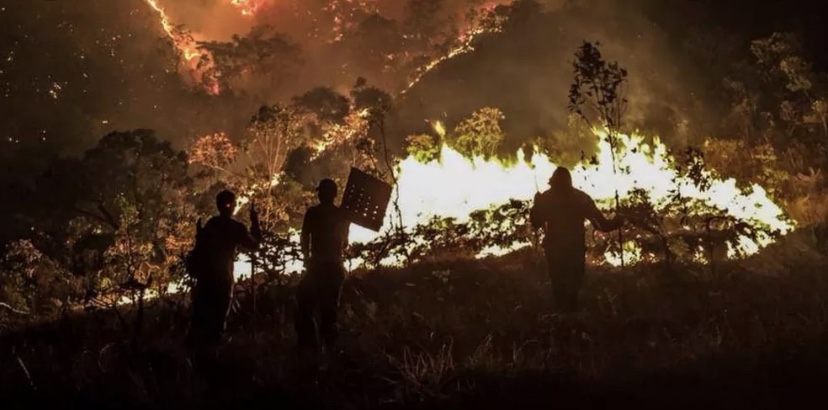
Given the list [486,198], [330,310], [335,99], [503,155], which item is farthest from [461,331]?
[335,99]

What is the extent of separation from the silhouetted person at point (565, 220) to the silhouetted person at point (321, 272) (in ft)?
7.41

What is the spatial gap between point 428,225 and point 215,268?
8.23 metres

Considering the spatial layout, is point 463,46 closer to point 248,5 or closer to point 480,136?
point 480,136

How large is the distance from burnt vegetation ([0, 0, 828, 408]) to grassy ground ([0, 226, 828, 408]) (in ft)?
0.10

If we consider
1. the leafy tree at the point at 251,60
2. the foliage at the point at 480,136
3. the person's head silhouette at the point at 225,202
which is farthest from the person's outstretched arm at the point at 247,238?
the leafy tree at the point at 251,60

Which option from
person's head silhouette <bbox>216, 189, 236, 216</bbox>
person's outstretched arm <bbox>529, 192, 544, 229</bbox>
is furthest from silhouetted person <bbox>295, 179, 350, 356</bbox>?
person's outstretched arm <bbox>529, 192, 544, 229</bbox>

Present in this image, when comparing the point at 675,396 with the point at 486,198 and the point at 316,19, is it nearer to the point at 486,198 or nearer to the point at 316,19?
the point at 486,198

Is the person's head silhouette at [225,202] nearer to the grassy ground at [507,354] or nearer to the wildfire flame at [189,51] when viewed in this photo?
the grassy ground at [507,354]

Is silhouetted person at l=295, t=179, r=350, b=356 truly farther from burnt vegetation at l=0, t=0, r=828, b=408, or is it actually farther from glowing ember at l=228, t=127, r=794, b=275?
glowing ember at l=228, t=127, r=794, b=275

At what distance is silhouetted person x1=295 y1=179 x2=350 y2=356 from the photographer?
684cm

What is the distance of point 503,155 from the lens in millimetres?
21203

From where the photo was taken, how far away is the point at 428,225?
14.8m

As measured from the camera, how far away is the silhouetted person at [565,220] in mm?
7723

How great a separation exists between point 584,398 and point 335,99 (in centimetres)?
2329
